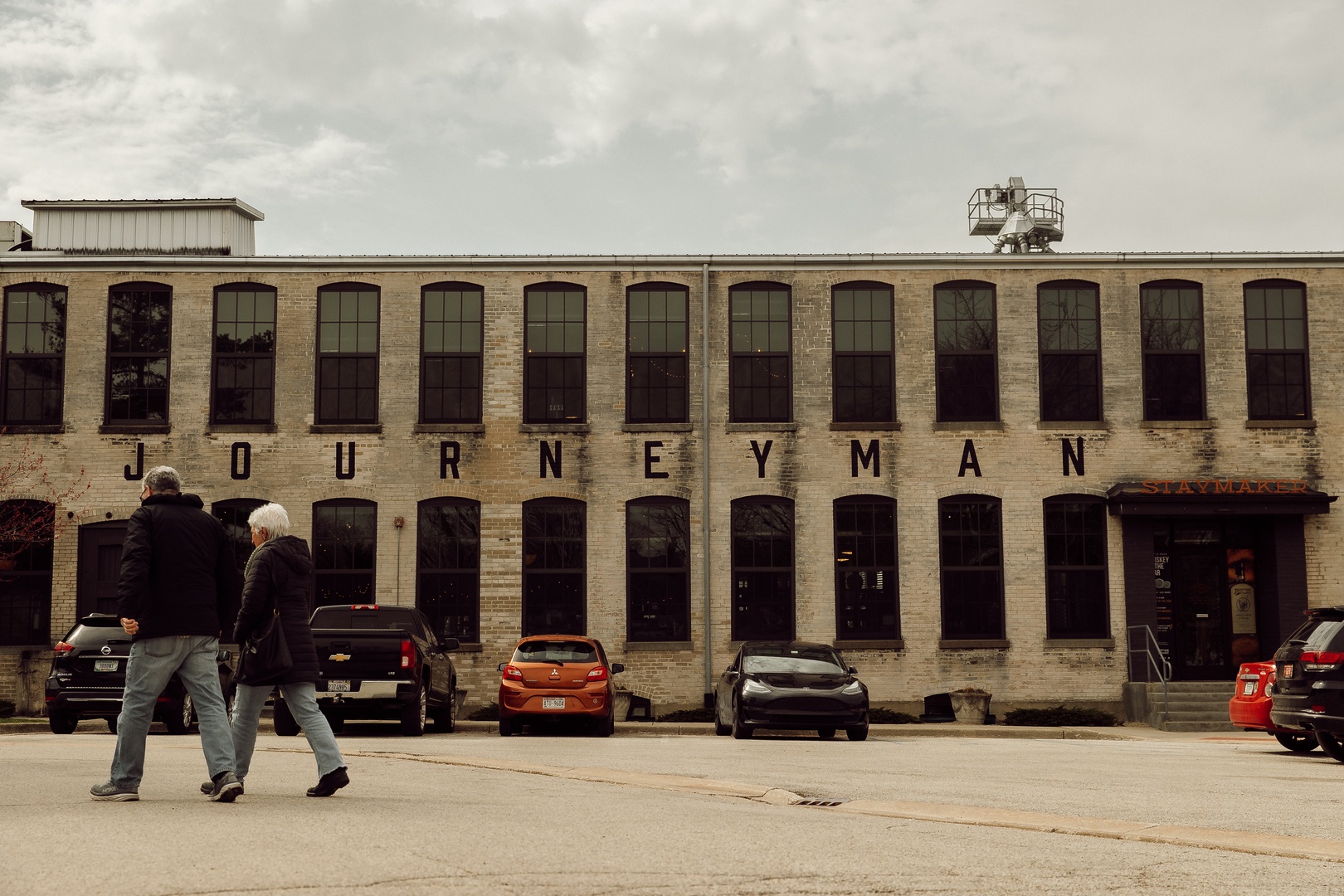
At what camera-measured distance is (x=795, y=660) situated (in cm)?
1922

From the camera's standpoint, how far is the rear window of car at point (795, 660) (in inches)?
746

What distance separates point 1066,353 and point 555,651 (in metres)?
11.7

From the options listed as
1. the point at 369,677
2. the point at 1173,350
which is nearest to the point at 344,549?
the point at 369,677

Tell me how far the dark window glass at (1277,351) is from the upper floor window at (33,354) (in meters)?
21.4

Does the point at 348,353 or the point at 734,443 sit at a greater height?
the point at 348,353

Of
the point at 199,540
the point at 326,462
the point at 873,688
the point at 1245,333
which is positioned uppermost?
the point at 1245,333

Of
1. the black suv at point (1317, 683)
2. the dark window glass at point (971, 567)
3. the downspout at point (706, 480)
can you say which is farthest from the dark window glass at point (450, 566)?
the black suv at point (1317, 683)

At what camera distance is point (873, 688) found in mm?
24562

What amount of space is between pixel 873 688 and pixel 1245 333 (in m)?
9.32

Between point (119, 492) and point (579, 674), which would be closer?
point (579, 674)

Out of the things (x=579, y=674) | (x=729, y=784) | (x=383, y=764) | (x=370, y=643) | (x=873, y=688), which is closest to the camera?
(x=729, y=784)

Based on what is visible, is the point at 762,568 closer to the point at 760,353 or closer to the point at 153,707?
the point at 760,353

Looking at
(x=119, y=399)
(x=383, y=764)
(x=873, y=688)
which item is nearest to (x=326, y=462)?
(x=119, y=399)

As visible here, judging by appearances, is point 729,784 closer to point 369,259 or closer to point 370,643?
point 370,643
